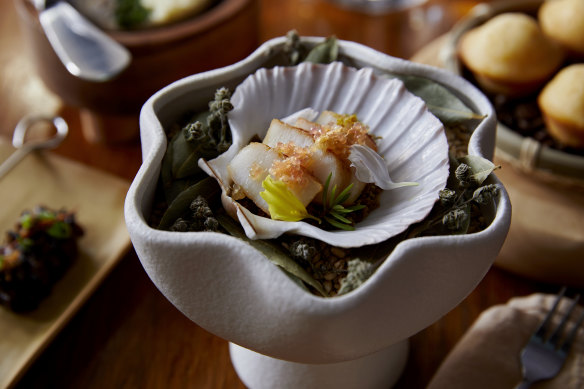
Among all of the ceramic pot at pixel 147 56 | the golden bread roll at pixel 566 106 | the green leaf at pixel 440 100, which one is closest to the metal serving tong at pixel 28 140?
the ceramic pot at pixel 147 56

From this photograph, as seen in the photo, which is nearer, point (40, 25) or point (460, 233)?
point (460, 233)

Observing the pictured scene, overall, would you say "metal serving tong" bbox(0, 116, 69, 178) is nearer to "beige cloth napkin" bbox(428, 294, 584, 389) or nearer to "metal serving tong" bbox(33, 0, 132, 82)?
"metal serving tong" bbox(33, 0, 132, 82)

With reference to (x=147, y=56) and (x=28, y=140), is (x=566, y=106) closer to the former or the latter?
(x=147, y=56)

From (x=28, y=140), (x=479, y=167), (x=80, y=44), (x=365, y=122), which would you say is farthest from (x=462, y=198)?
(x=28, y=140)

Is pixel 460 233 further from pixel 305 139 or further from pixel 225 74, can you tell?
pixel 225 74

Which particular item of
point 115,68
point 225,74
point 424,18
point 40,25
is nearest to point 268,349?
point 225,74

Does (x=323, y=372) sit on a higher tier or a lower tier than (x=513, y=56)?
lower
